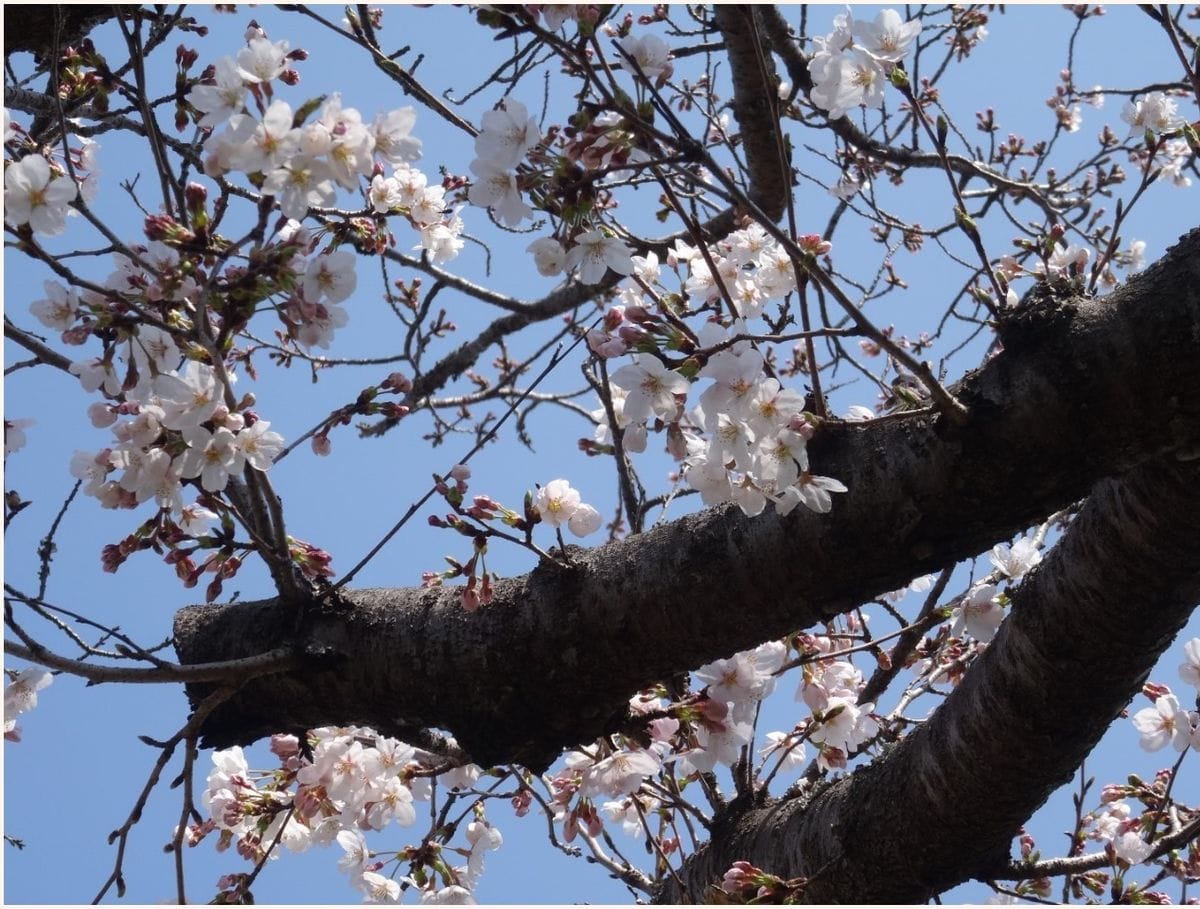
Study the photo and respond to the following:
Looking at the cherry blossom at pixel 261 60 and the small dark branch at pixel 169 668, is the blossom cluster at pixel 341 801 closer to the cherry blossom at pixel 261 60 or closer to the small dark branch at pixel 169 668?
the small dark branch at pixel 169 668

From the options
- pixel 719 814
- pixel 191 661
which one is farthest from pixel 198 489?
pixel 719 814

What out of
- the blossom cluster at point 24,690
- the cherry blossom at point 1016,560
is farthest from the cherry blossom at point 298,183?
the cherry blossom at point 1016,560

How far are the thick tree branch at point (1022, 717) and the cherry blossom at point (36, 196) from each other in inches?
75.2

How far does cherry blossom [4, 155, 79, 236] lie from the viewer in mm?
1479

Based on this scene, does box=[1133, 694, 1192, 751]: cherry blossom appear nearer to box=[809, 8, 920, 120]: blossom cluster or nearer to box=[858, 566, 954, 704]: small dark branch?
box=[858, 566, 954, 704]: small dark branch

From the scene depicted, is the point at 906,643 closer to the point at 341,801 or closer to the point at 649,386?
the point at 649,386

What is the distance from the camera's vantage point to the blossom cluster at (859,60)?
178 cm

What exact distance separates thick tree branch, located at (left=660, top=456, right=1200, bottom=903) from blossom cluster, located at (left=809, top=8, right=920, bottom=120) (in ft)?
2.99

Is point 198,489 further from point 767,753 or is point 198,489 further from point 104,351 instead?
point 767,753

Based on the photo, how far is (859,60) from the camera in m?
1.84

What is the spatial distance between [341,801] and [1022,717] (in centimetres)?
155

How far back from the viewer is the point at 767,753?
2.26 metres

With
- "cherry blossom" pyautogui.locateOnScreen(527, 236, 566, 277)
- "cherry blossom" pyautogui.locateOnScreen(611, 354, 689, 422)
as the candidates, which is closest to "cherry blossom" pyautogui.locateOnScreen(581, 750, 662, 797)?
"cherry blossom" pyautogui.locateOnScreen(611, 354, 689, 422)

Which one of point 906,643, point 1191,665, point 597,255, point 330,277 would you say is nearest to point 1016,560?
point 906,643
